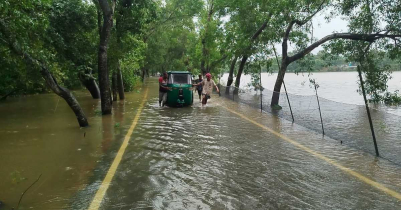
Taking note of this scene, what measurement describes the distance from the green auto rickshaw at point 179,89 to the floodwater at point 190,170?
6.15m

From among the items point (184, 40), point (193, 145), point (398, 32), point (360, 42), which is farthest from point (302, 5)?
point (184, 40)

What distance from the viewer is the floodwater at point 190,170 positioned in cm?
501

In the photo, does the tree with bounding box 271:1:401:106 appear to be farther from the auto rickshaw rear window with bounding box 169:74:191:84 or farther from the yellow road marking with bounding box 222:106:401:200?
the yellow road marking with bounding box 222:106:401:200

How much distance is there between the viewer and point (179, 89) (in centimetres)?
1758

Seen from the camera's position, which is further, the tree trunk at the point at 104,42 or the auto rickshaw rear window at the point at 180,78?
the auto rickshaw rear window at the point at 180,78

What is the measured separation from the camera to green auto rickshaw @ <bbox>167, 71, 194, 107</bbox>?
17609 mm

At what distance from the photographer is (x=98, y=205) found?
15.6ft

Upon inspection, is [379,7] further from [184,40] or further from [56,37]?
[184,40]

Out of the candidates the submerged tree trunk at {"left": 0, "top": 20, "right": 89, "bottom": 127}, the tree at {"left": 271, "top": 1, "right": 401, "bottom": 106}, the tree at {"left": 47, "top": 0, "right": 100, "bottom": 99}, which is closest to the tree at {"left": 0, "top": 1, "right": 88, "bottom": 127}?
the submerged tree trunk at {"left": 0, "top": 20, "right": 89, "bottom": 127}

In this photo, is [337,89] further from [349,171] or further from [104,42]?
[349,171]

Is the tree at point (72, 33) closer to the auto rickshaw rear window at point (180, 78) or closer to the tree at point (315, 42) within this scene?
the auto rickshaw rear window at point (180, 78)

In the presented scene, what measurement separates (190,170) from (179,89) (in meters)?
11.3

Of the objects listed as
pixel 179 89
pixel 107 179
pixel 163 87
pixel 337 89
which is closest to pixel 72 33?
pixel 163 87

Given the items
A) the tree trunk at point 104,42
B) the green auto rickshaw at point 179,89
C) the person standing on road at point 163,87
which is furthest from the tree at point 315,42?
the tree trunk at point 104,42
